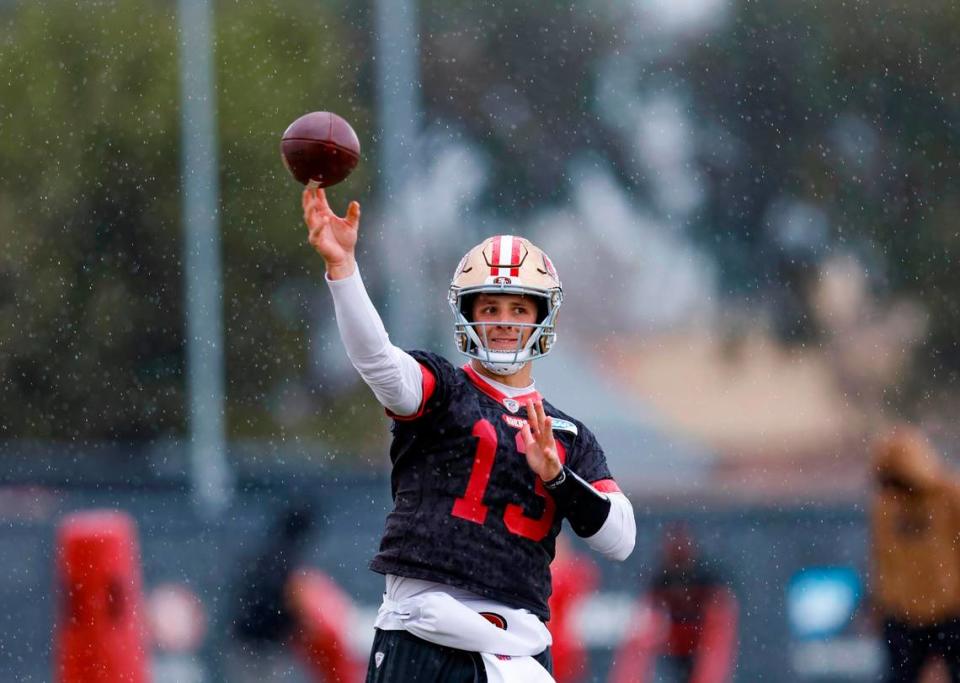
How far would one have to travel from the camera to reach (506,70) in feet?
63.7

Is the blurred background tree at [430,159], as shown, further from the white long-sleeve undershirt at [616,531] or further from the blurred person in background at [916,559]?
the white long-sleeve undershirt at [616,531]

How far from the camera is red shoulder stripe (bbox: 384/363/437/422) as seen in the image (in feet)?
12.4

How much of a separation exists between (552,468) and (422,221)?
47.0 ft

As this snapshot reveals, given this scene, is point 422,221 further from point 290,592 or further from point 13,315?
point 290,592

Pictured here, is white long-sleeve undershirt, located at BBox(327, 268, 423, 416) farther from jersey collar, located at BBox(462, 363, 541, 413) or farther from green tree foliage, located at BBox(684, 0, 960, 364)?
green tree foliage, located at BBox(684, 0, 960, 364)

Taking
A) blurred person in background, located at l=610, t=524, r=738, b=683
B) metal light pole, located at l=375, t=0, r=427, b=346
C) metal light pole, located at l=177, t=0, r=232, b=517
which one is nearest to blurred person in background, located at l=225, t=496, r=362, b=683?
blurred person in background, located at l=610, t=524, r=738, b=683

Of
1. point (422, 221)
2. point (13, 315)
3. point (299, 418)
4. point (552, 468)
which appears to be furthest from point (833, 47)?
point (552, 468)

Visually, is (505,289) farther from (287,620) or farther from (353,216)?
(287,620)

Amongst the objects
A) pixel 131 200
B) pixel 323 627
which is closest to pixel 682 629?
pixel 323 627

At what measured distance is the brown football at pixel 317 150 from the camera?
3799 millimetres

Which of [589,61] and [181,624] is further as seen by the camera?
[589,61]

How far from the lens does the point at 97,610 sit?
6.18 metres

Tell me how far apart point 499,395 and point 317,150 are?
688 mm

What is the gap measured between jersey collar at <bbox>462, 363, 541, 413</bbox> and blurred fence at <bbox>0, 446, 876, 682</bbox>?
3.92 metres
